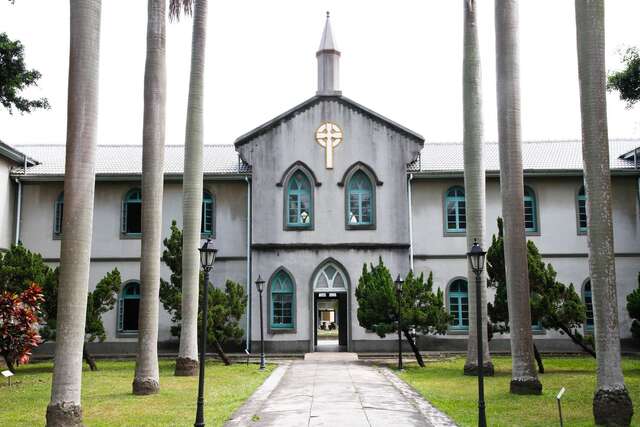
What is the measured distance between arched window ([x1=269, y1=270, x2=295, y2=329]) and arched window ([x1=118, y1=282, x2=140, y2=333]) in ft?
18.4

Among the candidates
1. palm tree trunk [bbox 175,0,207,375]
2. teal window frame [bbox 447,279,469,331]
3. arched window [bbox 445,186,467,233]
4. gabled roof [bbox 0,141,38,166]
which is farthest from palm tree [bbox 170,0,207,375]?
arched window [bbox 445,186,467,233]

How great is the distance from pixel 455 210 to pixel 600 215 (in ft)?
52.8

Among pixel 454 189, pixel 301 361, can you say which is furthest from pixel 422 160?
pixel 301 361

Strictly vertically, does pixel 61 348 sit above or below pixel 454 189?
below

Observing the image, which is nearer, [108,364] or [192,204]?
[192,204]

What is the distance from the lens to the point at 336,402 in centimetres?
1348

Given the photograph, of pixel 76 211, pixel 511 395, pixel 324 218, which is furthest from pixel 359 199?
pixel 76 211

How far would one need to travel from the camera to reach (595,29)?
11617mm

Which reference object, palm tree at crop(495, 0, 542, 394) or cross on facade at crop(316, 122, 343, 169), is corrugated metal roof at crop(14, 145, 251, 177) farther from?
palm tree at crop(495, 0, 542, 394)

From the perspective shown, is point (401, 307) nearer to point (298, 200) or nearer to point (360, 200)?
point (360, 200)

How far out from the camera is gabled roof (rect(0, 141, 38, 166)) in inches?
979

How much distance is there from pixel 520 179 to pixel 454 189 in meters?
12.0

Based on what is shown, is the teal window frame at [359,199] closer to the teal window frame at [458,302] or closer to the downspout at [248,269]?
the downspout at [248,269]

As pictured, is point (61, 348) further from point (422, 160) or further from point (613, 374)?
point (422, 160)
